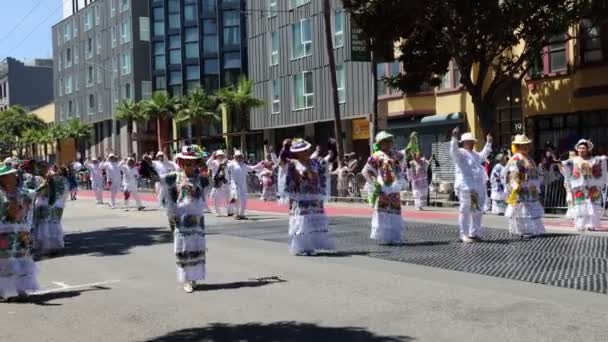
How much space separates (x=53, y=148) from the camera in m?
73.9

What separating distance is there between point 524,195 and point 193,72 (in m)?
49.0

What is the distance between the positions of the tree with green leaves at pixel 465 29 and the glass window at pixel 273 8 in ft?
57.3

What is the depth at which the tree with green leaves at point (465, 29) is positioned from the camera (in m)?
20.8

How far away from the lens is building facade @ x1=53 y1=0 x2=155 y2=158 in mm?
62281

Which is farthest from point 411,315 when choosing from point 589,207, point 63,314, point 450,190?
point 450,190

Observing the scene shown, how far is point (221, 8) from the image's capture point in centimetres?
5769

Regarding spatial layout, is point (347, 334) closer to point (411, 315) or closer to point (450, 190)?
point (411, 315)

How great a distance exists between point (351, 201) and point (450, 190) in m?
3.62

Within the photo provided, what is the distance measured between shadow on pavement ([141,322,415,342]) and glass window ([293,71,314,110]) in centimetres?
3279

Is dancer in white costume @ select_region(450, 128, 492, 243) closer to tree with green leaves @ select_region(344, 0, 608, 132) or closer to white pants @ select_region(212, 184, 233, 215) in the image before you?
white pants @ select_region(212, 184, 233, 215)

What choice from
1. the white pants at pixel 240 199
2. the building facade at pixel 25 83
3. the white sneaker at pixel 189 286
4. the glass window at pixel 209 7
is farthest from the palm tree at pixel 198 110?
the building facade at pixel 25 83

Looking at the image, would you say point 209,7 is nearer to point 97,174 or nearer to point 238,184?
point 97,174

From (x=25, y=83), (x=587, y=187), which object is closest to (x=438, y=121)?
(x=587, y=187)

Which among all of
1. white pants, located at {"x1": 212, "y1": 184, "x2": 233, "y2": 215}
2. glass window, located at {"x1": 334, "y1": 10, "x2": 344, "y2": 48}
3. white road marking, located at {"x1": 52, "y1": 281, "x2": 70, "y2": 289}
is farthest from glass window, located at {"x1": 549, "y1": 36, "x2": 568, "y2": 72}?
white road marking, located at {"x1": 52, "y1": 281, "x2": 70, "y2": 289}
